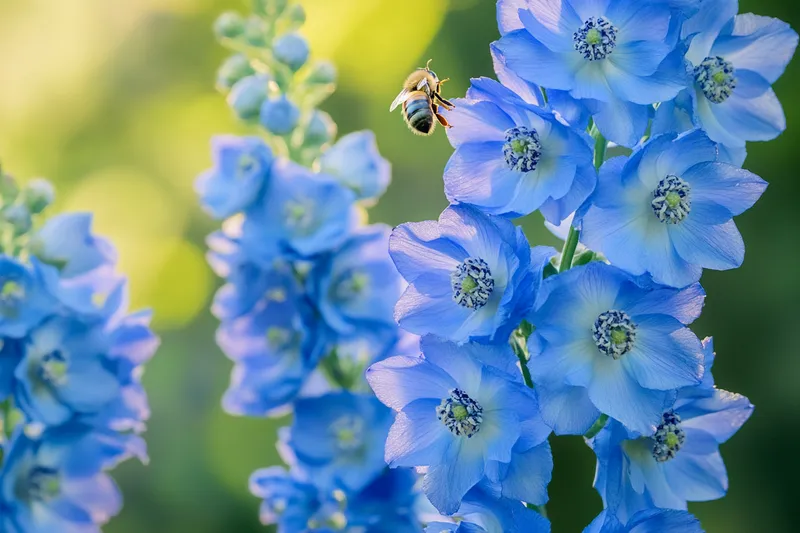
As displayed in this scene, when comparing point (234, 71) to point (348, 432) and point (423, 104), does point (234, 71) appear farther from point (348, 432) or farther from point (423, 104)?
point (348, 432)

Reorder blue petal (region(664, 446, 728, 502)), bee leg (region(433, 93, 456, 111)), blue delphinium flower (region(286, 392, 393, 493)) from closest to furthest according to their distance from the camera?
1. blue petal (region(664, 446, 728, 502))
2. bee leg (region(433, 93, 456, 111))
3. blue delphinium flower (region(286, 392, 393, 493))

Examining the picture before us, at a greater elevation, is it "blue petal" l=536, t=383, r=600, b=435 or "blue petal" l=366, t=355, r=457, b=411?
"blue petal" l=366, t=355, r=457, b=411

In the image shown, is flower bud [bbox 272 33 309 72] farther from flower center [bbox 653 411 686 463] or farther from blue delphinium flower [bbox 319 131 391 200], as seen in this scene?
flower center [bbox 653 411 686 463]

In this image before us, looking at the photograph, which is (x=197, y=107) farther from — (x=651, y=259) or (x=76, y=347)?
(x=651, y=259)

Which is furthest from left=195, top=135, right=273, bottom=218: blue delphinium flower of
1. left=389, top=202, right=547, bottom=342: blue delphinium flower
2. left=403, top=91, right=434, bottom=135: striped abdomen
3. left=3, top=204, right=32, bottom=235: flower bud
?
left=389, top=202, right=547, bottom=342: blue delphinium flower

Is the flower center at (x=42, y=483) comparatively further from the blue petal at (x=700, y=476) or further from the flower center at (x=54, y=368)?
the blue petal at (x=700, y=476)

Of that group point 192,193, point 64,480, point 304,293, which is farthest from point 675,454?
point 192,193
